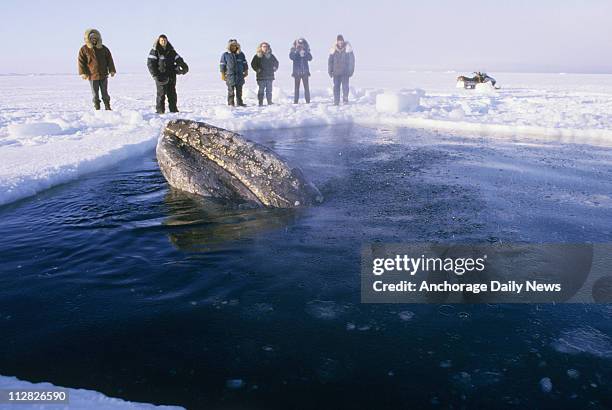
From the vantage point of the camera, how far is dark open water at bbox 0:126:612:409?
2629 mm

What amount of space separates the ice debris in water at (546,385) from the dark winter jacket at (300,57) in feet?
57.3

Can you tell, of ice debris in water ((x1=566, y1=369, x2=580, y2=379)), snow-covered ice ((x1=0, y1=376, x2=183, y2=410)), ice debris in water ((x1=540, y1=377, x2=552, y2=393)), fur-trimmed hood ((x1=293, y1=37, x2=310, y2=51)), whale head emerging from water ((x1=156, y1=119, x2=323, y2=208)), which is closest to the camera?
snow-covered ice ((x1=0, y1=376, x2=183, y2=410))

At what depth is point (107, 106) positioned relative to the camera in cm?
1554

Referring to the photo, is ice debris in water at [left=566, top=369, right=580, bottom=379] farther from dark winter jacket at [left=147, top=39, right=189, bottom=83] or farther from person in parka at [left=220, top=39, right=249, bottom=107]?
person in parka at [left=220, top=39, right=249, bottom=107]

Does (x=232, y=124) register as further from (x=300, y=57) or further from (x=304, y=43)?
(x=304, y=43)

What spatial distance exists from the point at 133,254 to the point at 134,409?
229 cm

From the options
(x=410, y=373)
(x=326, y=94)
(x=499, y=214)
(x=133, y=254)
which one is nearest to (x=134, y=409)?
(x=410, y=373)

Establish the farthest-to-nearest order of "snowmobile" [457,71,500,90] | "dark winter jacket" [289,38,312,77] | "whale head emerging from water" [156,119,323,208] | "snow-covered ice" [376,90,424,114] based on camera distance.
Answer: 1. "snowmobile" [457,71,500,90]
2. "dark winter jacket" [289,38,312,77]
3. "snow-covered ice" [376,90,424,114]
4. "whale head emerging from water" [156,119,323,208]

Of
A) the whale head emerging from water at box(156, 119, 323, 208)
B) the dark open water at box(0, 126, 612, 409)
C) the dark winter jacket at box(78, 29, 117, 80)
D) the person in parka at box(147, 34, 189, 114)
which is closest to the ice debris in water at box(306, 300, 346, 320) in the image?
the dark open water at box(0, 126, 612, 409)

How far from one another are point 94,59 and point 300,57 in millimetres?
7981

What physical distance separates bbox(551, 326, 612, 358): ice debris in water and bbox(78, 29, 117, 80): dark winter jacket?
14.5 meters

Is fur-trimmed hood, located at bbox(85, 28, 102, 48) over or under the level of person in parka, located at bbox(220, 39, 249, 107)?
over

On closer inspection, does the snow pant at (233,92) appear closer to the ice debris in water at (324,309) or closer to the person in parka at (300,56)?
the person in parka at (300,56)

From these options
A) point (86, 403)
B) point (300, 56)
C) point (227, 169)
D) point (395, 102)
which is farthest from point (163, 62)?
point (86, 403)
